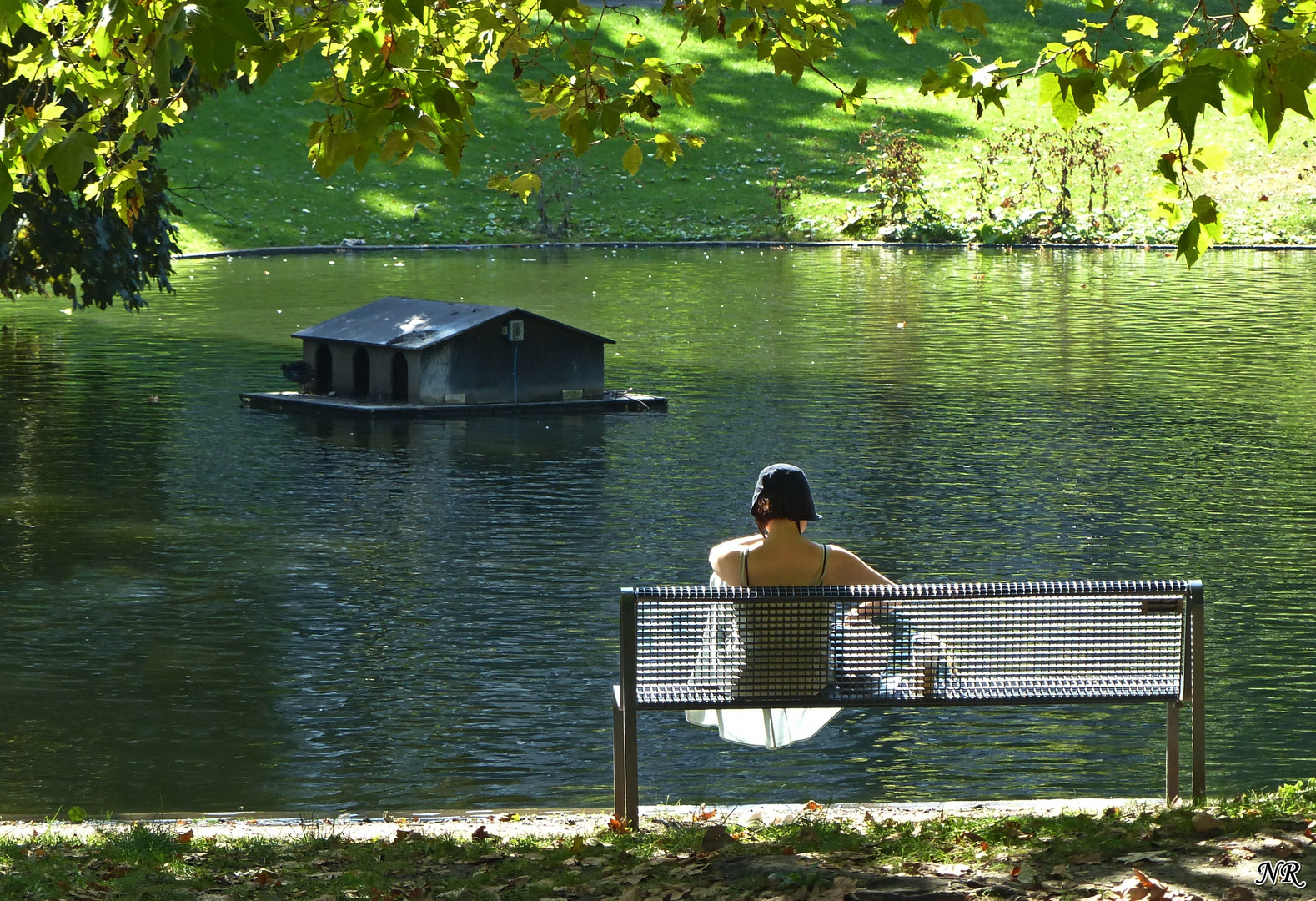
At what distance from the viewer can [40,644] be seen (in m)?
12.6

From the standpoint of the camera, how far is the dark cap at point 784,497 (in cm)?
770

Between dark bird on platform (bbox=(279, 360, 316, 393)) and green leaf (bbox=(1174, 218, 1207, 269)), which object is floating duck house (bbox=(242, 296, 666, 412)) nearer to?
dark bird on platform (bbox=(279, 360, 316, 393))

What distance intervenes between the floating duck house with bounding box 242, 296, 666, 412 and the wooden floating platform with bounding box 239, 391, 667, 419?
35mm

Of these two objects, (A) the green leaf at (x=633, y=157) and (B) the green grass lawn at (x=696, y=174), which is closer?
(A) the green leaf at (x=633, y=157)

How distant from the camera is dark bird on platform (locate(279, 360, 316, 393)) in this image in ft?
84.0

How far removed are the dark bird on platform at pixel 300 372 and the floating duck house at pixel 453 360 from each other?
0.13 feet

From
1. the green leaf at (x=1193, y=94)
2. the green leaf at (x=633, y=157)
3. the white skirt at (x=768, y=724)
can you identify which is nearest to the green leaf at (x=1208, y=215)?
the green leaf at (x=1193, y=94)

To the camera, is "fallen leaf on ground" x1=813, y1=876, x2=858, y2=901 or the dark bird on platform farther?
the dark bird on platform

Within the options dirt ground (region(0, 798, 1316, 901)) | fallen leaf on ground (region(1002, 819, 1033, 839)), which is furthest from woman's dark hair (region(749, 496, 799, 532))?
fallen leaf on ground (region(1002, 819, 1033, 839))

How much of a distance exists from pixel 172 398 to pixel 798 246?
4007 centimetres

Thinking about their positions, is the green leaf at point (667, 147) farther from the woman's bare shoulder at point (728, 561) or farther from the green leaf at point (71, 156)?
the green leaf at point (71, 156)

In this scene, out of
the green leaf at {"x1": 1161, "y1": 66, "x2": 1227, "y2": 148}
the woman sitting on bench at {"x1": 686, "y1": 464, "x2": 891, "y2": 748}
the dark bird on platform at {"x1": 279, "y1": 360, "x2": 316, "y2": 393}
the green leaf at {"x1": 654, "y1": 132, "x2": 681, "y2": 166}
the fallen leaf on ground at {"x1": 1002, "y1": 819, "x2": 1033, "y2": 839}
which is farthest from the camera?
the dark bird on platform at {"x1": 279, "y1": 360, "x2": 316, "y2": 393}

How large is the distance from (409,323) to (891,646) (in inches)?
711

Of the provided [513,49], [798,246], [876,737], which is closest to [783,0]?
[513,49]
